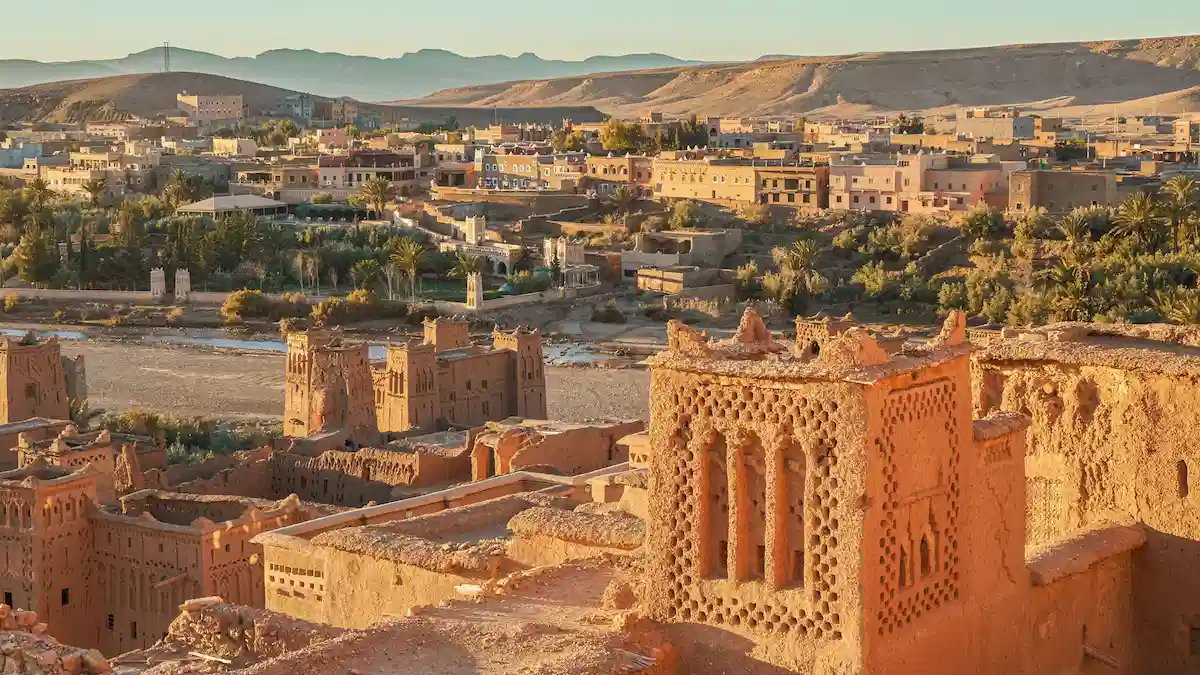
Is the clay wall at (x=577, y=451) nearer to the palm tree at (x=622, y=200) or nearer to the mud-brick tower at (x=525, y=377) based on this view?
the mud-brick tower at (x=525, y=377)

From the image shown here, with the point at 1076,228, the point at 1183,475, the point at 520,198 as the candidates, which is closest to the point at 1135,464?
the point at 1183,475

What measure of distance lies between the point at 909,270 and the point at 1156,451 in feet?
118

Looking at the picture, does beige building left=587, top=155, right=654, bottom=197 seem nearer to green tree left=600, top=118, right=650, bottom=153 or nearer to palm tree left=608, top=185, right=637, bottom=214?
palm tree left=608, top=185, right=637, bottom=214

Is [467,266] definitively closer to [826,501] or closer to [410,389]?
[410,389]

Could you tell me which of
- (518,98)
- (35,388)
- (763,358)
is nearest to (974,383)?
(763,358)

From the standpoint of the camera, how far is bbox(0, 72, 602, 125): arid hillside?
124 meters

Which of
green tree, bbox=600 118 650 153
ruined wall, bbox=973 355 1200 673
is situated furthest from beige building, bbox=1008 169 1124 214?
ruined wall, bbox=973 355 1200 673

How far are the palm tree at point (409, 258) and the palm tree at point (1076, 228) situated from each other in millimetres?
15348

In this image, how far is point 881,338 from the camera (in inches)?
408

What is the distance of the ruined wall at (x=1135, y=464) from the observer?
448 inches

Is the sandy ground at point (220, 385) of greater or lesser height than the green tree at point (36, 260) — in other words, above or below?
below

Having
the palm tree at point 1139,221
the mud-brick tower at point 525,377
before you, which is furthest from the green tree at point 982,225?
the mud-brick tower at point 525,377

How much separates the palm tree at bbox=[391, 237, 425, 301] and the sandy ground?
24.9ft

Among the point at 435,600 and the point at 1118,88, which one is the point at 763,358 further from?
the point at 1118,88
